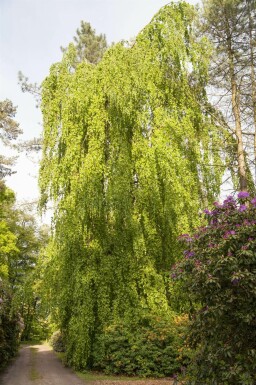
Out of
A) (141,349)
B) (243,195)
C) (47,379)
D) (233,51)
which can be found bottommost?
(47,379)

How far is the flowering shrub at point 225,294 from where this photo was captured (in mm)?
4621

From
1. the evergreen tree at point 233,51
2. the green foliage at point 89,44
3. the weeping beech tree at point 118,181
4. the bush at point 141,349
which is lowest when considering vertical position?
the bush at point 141,349

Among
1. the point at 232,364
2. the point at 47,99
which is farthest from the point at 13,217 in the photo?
the point at 232,364

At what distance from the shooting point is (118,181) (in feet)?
34.4

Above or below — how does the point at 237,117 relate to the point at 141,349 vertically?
above

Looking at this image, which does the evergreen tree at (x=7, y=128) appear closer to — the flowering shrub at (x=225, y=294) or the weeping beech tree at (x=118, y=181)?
the weeping beech tree at (x=118, y=181)

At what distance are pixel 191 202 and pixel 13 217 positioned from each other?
805 inches

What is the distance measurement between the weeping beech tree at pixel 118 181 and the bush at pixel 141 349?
13.3 inches

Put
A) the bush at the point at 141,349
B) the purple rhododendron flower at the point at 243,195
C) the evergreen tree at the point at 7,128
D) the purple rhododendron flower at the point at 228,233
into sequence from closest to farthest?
the purple rhododendron flower at the point at 228,233
the purple rhododendron flower at the point at 243,195
the bush at the point at 141,349
the evergreen tree at the point at 7,128

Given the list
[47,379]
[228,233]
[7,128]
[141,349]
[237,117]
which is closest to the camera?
[228,233]

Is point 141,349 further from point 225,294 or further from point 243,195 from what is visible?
point 243,195

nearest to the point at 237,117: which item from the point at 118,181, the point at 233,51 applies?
the point at 233,51

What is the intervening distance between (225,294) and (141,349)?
260 inches

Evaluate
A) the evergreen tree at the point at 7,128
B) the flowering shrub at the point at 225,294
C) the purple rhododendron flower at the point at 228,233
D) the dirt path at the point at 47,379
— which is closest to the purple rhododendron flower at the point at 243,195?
the flowering shrub at the point at 225,294
